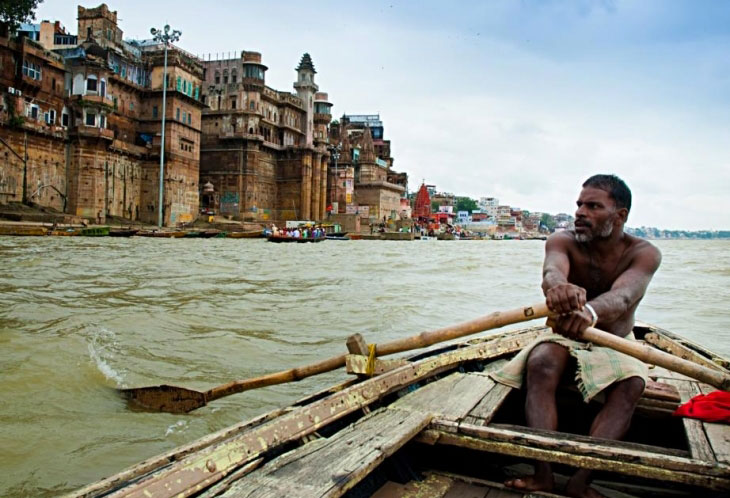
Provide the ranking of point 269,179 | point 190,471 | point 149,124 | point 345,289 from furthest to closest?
point 269,179
point 149,124
point 345,289
point 190,471

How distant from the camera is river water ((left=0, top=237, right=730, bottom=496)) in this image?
4.03 meters

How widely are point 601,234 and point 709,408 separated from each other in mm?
1021

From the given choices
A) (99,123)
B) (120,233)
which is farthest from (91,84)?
(120,233)

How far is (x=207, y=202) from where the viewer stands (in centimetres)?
5234

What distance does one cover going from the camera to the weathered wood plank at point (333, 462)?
1.88 metres

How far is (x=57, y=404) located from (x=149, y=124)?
1645 inches

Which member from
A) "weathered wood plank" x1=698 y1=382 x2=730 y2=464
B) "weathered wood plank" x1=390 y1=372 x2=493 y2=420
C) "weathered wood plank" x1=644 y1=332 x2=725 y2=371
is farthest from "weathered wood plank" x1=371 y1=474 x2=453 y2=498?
"weathered wood plank" x1=644 y1=332 x2=725 y2=371

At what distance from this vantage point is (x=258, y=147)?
53.7 metres

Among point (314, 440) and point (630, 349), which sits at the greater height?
point (630, 349)

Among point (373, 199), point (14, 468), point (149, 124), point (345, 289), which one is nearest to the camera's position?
point (14, 468)

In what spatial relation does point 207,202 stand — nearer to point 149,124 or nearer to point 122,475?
point 149,124

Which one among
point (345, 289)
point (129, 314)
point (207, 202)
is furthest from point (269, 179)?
point (129, 314)

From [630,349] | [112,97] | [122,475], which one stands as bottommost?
[122,475]

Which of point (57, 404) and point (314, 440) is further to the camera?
point (57, 404)
